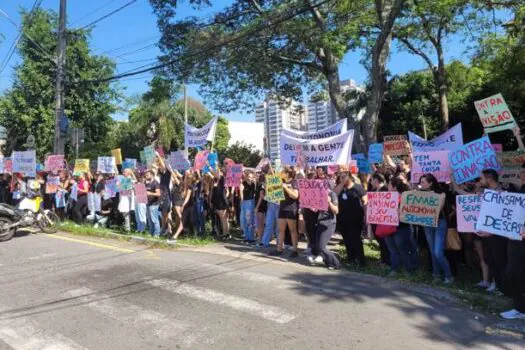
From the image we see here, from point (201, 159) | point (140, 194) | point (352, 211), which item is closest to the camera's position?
point (352, 211)

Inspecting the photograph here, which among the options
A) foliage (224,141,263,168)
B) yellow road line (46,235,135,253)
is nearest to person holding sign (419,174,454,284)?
yellow road line (46,235,135,253)

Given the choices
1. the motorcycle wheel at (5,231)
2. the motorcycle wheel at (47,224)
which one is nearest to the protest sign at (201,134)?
the motorcycle wheel at (47,224)

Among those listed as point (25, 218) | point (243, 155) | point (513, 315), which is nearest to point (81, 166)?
point (25, 218)

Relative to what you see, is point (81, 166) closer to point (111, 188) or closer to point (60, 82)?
point (111, 188)

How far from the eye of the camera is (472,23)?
65.0 ft

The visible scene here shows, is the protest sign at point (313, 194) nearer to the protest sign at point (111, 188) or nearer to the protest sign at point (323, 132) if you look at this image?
the protest sign at point (323, 132)

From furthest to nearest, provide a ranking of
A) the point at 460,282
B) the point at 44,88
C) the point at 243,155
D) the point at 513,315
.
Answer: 1. the point at 243,155
2. the point at 44,88
3. the point at 460,282
4. the point at 513,315

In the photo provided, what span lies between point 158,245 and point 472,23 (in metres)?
15.6

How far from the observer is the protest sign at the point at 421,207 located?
7418 mm

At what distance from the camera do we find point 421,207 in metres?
7.58

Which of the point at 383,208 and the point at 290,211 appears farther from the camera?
the point at 290,211

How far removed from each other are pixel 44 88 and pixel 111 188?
57.8ft

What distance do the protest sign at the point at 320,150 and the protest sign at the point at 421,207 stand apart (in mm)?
1454

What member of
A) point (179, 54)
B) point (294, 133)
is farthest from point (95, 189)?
point (179, 54)
